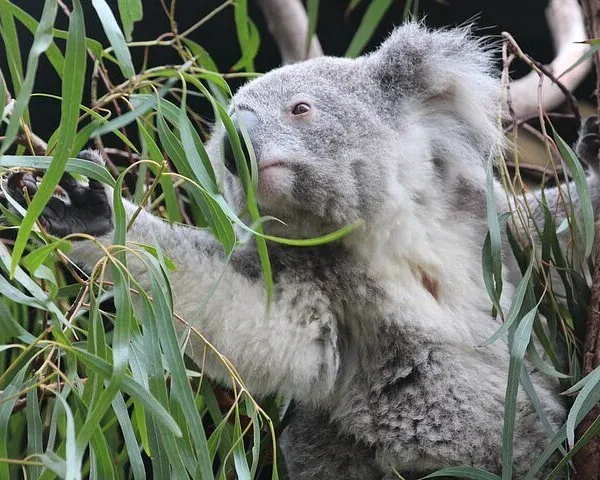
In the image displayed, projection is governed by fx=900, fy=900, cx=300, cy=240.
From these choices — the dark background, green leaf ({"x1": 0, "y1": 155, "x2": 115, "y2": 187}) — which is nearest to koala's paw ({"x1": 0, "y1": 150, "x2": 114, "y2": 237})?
green leaf ({"x1": 0, "y1": 155, "x2": 115, "y2": 187})

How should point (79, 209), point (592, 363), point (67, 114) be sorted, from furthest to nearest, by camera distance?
point (79, 209)
point (592, 363)
point (67, 114)

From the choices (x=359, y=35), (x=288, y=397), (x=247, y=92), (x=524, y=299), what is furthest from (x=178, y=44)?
(x=524, y=299)

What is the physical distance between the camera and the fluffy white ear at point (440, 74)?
6.79 feet

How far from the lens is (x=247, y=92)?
2.04 metres

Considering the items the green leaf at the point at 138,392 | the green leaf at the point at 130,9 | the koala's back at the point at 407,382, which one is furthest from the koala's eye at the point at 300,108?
the green leaf at the point at 138,392

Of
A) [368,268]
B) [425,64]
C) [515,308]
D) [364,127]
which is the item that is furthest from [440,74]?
[515,308]

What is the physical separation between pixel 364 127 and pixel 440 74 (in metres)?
0.24

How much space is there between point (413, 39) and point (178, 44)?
1.81ft

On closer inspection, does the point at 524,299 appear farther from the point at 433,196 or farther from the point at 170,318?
the point at 170,318

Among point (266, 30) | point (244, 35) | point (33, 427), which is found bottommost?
point (33, 427)

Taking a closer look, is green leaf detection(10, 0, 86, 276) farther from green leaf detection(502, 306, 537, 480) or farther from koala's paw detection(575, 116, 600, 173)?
Answer: koala's paw detection(575, 116, 600, 173)

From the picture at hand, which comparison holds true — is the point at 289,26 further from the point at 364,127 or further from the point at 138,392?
the point at 138,392

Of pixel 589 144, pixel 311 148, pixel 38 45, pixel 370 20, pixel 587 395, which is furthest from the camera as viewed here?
pixel 370 20

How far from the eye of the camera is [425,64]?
6.79 feet
